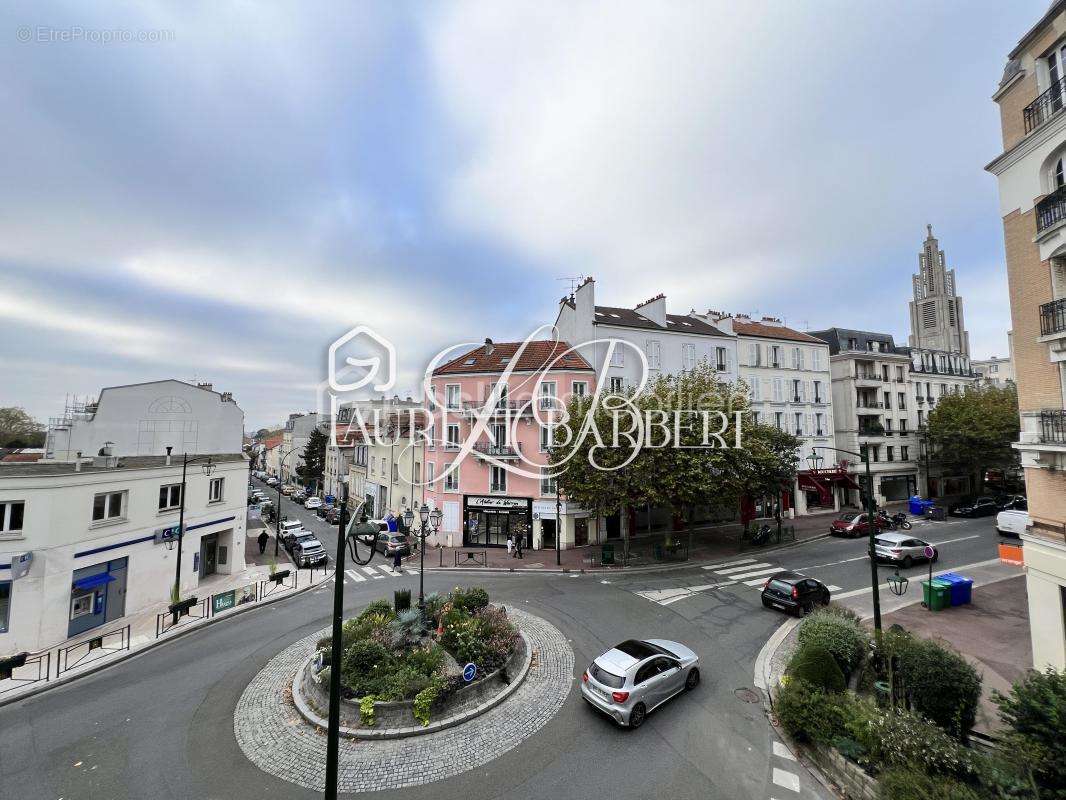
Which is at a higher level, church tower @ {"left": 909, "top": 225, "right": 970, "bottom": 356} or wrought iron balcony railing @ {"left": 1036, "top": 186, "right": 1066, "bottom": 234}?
church tower @ {"left": 909, "top": 225, "right": 970, "bottom": 356}

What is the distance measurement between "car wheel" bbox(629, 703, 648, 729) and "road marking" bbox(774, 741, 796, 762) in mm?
2668

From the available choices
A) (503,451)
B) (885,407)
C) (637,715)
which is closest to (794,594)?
(637,715)

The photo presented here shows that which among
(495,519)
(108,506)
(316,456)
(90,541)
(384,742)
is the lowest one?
(384,742)

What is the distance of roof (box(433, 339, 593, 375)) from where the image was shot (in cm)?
3050

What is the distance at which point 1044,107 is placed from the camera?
37.7 feet

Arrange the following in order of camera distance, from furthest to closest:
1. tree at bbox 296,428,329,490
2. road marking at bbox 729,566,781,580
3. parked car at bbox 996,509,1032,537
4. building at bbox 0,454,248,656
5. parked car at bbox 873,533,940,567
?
tree at bbox 296,428,329,490 < parked car at bbox 996,509,1032,537 < parked car at bbox 873,533,940,567 < road marking at bbox 729,566,781,580 < building at bbox 0,454,248,656

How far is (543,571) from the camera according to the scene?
23.9 metres

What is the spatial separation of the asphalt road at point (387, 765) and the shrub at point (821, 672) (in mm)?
1446

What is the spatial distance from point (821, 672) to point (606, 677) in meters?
4.80

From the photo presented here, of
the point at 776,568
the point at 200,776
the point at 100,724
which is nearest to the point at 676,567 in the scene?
the point at 776,568

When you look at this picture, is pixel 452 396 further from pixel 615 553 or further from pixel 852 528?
pixel 852 528

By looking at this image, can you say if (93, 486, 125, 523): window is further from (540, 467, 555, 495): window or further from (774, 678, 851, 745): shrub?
(774, 678, 851, 745): shrub

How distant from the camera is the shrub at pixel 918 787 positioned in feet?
20.5

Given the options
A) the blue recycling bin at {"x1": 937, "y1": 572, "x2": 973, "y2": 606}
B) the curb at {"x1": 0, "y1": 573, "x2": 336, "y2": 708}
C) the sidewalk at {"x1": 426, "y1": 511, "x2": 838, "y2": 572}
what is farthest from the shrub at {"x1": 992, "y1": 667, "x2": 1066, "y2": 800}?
the curb at {"x1": 0, "y1": 573, "x2": 336, "y2": 708}
